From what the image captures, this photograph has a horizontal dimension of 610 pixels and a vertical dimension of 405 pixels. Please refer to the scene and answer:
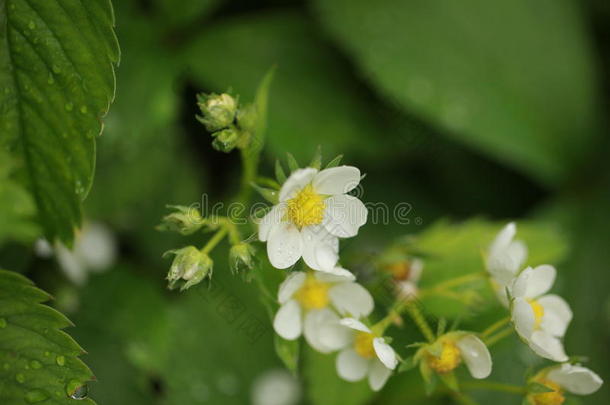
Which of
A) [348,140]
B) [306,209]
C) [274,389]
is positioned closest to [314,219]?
[306,209]

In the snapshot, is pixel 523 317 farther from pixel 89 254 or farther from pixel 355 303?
pixel 89 254

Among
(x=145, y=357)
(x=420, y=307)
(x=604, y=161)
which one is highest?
(x=420, y=307)

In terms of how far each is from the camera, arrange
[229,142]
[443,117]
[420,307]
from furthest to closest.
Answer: [443,117]
[420,307]
[229,142]

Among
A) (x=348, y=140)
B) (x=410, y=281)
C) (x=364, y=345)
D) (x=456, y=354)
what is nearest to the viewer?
(x=456, y=354)

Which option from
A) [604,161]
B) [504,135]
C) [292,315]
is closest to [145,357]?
[292,315]

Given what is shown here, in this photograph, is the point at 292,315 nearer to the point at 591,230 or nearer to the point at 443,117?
the point at 443,117

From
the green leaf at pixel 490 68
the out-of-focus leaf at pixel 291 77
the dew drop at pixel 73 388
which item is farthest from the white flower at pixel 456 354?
the green leaf at pixel 490 68

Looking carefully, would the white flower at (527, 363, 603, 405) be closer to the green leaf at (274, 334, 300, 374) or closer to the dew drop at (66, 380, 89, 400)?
the green leaf at (274, 334, 300, 374)
